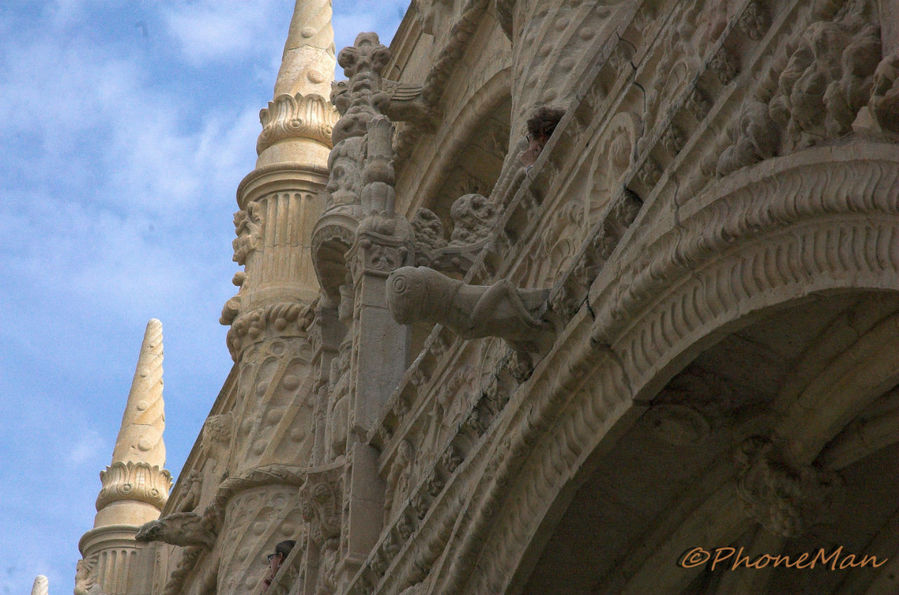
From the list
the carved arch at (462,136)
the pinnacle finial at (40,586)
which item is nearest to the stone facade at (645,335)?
the carved arch at (462,136)

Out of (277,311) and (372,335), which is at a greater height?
(277,311)

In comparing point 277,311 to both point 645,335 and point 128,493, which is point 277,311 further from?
point 645,335

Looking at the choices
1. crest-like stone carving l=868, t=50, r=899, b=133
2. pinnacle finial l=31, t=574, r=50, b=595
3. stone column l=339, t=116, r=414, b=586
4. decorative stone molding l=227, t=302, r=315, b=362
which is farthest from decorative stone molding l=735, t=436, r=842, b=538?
pinnacle finial l=31, t=574, r=50, b=595

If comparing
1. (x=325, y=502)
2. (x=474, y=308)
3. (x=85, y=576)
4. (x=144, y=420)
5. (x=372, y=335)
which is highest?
(x=144, y=420)

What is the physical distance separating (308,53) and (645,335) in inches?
469

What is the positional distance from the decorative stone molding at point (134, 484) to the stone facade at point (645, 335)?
11.8 m

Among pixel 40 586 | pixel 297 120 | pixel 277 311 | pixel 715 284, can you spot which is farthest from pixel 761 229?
pixel 40 586

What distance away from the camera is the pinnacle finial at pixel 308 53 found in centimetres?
1686

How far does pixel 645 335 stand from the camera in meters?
5.67

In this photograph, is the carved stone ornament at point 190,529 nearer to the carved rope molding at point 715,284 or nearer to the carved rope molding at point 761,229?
the carved rope molding at point 715,284

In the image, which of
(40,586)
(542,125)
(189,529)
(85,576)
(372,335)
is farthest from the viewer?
(40,586)

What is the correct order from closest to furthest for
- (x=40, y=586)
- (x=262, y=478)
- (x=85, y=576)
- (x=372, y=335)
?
(x=372, y=335) < (x=262, y=478) < (x=85, y=576) < (x=40, y=586)

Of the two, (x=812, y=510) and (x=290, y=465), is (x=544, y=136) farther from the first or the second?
(x=290, y=465)

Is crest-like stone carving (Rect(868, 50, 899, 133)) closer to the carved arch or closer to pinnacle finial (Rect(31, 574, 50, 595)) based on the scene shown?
the carved arch
